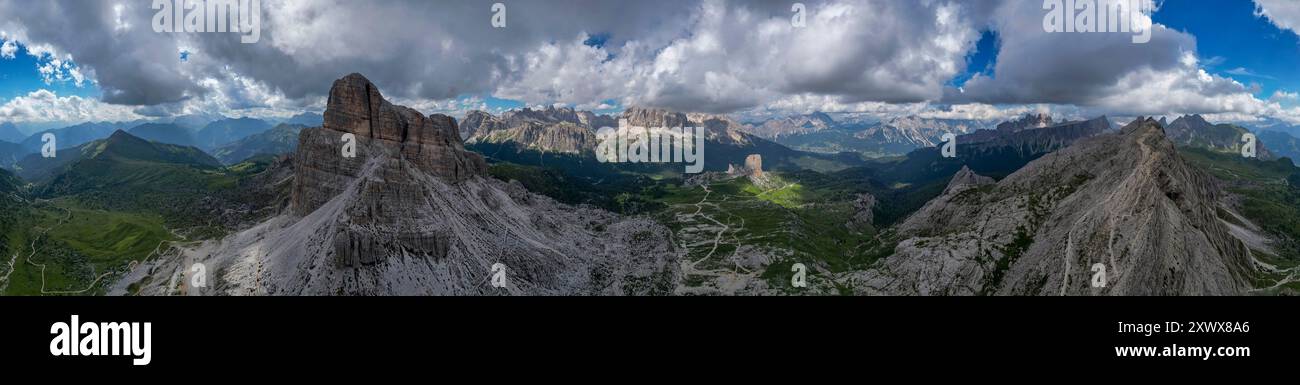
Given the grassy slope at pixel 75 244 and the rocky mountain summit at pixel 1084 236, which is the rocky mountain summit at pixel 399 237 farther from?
the rocky mountain summit at pixel 1084 236

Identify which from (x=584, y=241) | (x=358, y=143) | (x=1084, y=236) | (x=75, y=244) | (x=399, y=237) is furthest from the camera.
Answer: (x=75, y=244)

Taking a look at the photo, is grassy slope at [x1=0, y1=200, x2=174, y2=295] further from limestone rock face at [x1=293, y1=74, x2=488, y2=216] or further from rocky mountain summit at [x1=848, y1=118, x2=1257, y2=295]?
rocky mountain summit at [x1=848, y1=118, x2=1257, y2=295]

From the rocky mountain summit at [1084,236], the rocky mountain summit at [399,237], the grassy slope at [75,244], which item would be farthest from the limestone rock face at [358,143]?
the rocky mountain summit at [1084,236]

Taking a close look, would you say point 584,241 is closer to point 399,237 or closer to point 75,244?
point 399,237

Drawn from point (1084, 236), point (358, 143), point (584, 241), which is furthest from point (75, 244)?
point (1084, 236)
